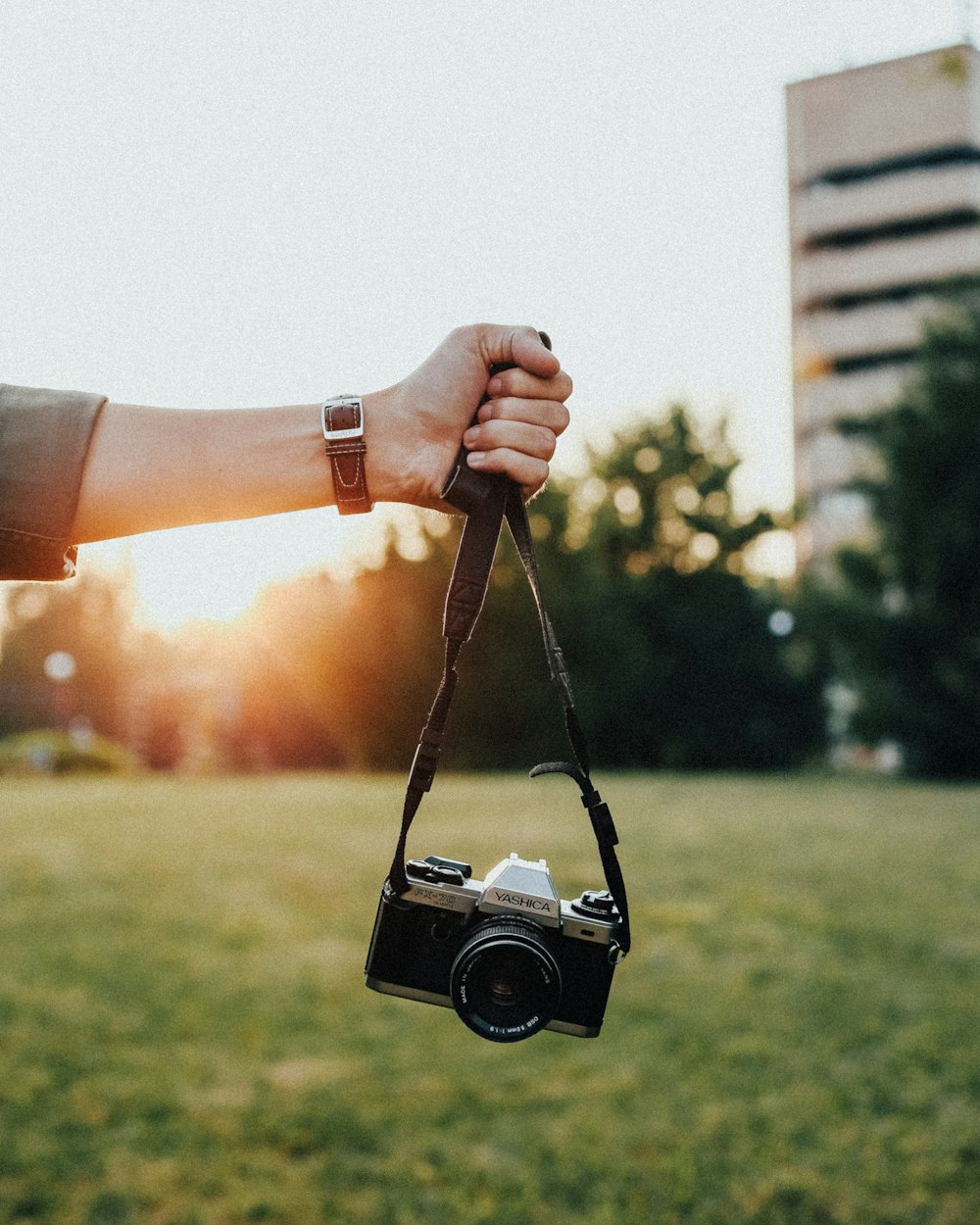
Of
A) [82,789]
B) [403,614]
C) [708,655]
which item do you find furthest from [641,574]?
[82,789]

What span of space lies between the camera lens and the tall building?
57742 millimetres

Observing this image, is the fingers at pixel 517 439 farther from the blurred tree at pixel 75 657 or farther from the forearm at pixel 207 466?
the blurred tree at pixel 75 657

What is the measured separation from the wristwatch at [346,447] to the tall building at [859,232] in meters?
57.7

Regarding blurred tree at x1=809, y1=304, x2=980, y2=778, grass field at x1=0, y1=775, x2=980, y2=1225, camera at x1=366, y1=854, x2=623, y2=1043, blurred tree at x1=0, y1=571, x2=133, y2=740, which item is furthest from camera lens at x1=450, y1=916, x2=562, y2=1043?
blurred tree at x1=0, y1=571, x2=133, y2=740

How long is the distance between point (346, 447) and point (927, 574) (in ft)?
88.6

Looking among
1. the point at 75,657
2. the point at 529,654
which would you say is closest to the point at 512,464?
the point at 529,654

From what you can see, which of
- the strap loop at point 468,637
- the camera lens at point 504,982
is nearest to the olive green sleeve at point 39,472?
the strap loop at point 468,637

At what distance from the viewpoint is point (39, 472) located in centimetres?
156

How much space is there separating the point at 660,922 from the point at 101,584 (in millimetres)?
33499

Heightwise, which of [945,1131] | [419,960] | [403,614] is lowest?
[945,1131]

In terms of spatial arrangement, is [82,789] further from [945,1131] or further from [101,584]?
[101,584]

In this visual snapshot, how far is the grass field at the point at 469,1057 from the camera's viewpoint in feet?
16.8

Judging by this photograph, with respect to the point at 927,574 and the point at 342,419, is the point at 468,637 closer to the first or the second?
the point at 342,419

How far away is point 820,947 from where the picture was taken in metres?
8.45
